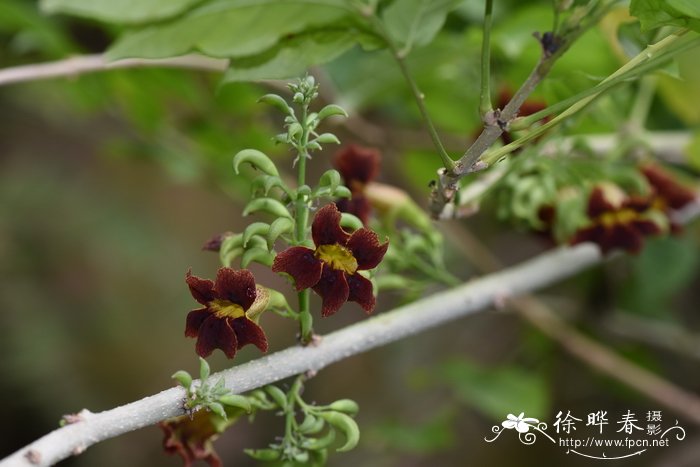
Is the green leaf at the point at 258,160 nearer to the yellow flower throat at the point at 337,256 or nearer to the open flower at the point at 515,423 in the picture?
the yellow flower throat at the point at 337,256

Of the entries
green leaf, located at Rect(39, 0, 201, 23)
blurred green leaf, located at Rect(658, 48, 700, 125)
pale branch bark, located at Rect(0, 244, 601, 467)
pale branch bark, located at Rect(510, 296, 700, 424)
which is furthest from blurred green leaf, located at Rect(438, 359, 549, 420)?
green leaf, located at Rect(39, 0, 201, 23)

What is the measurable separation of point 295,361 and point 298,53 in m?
0.40

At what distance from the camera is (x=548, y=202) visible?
1337mm

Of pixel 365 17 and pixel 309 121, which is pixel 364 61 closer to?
pixel 365 17

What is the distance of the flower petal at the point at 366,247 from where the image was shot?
798mm

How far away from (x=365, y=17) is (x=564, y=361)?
180cm

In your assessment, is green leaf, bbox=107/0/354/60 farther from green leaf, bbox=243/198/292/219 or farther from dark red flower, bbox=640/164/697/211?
dark red flower, bbox=640/164/697/211

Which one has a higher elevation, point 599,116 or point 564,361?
point 564,361

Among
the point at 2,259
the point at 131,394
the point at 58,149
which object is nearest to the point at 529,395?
the point at 131,394

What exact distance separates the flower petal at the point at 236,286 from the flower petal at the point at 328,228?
0.26 feet

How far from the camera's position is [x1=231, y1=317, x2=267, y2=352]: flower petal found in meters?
0.80

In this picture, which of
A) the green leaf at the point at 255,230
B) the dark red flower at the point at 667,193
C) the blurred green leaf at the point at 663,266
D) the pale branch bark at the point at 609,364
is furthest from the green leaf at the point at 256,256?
the blurred green leaf at the point at 663,266

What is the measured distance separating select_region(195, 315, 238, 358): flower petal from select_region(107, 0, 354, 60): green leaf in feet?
1.17

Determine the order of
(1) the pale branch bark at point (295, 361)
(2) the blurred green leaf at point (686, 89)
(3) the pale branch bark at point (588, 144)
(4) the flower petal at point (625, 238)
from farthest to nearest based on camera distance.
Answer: (2) the blurred green leaf at point (686, 89)
(4) the flower petal at point (625, 238)
(3) the pale branch bark at point (588, 144)
(1) the pale branch bark at point (295, 361)
